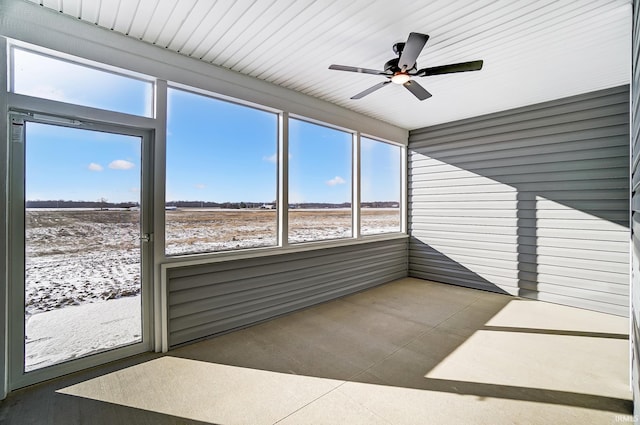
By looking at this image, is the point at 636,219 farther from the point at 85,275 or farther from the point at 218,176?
the point at 85,275

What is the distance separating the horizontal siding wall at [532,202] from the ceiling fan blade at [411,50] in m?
3.01

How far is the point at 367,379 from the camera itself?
2.39m

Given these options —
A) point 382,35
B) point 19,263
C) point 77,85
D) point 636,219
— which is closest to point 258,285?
point 19,263

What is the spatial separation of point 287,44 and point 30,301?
3129 millimetres

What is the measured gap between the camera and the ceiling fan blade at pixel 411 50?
2143 mm

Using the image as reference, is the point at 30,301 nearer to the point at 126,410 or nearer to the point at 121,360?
the point at 121,360

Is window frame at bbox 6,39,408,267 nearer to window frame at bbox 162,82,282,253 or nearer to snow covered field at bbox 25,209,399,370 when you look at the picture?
window frame at bbox 162,82,282,253

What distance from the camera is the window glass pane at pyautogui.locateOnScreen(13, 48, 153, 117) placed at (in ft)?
7.62

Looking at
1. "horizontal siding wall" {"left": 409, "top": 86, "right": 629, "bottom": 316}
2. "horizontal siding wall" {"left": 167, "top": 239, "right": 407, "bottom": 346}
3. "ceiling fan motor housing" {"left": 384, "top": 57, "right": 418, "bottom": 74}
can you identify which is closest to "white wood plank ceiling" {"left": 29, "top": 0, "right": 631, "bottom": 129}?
"ceiling fan motor housing" {"left": 384, "top": 57, "right": 418, "bottom": 74}

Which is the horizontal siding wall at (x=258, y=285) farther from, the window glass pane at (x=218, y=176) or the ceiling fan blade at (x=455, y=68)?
the ceiling fan blade at (x=455, y=68)

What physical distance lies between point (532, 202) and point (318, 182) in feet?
10.8

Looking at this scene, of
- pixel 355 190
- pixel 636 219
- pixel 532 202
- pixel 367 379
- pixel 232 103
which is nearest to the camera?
pixel 636 219

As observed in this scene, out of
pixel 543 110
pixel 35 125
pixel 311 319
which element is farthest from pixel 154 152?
pixel 543 110

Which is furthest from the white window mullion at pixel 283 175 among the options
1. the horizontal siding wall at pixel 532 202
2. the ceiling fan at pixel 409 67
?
the horizontal siding wall at pixel 532 202
